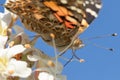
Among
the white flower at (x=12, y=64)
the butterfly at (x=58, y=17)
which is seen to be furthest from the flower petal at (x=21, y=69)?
the butterfly at (x=58, y=17)

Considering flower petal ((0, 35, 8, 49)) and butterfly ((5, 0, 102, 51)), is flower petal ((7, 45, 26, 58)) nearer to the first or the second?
flower petal ((0, 35, 8, 49))

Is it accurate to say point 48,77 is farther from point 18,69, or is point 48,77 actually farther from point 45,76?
point 18,69

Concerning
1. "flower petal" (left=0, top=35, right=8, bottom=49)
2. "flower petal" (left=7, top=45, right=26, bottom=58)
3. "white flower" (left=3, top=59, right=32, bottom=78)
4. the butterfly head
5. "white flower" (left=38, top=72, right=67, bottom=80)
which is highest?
the butterfly head

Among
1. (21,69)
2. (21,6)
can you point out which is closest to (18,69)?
(21,69)

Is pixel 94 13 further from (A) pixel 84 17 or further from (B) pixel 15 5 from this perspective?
(B) pixel 15 5

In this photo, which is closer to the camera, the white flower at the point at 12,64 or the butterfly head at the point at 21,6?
the white flower at the point at 12,64

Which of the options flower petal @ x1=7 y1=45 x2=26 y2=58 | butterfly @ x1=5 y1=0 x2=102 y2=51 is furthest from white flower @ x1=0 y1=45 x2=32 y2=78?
butterfly @ x1=5 y1=0 x2=102 y2=51

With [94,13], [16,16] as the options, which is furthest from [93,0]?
[16,16]

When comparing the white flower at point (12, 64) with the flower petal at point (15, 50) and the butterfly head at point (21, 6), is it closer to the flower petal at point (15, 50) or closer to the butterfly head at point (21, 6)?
the flower petal at point (15, 50)
